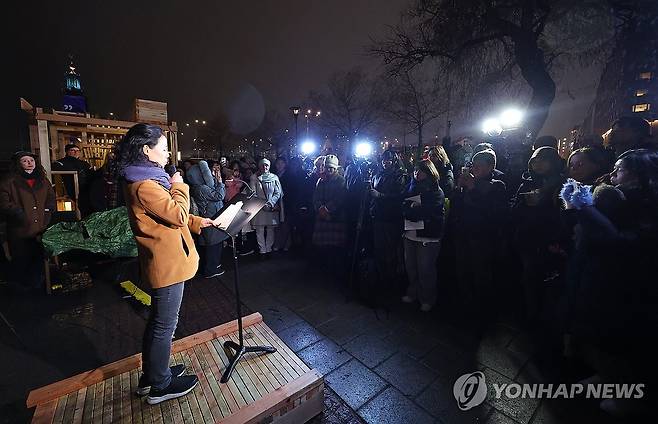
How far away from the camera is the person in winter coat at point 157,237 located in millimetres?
2033

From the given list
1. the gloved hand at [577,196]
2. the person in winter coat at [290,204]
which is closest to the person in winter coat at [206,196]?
the person in winter coat at [290,204]

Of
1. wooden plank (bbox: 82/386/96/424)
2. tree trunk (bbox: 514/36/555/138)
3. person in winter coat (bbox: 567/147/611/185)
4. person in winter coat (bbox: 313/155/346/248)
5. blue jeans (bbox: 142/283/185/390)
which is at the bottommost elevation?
wooden plank (bbox: 82/386/96/424)

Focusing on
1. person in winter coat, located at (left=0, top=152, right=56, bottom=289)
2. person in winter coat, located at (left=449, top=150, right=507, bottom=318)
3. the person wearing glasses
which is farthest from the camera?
the person wearing glasses

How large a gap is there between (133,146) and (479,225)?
3.66m

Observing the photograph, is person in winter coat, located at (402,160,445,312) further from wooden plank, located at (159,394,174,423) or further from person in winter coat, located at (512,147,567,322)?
wooden plank, located at (159,394,174,423)

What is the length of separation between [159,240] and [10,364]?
9.33ft

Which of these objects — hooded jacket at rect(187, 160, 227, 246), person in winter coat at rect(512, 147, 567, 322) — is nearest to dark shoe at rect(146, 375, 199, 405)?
hooded jacket at rect(187, 160, 227, 246)

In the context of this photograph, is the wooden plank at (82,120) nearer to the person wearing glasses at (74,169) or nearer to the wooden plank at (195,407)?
the person wearing glasses at (74,169)

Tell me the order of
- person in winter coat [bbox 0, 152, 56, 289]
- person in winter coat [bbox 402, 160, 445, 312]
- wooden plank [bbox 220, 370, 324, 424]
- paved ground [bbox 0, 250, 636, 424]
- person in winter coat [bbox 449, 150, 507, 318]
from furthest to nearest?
person in winter coat [bbox 0, 152, 56, 289] < person in winter coat [bbox 402, 160, 445, 312] < person in winter coat [bbox 449, 150, 507, 318] < paved ground [bbox 0, 250, 636, 424] < wooden plank [bbox 220, 370, 324, 424]

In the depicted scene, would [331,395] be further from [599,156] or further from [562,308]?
[599,156]

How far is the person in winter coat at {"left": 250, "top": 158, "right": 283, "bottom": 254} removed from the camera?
626cm

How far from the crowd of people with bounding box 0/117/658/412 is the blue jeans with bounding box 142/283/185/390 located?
0.63 feet

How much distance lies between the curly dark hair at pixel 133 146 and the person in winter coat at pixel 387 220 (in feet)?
10.5

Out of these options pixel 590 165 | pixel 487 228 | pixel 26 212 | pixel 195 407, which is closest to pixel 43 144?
pixel 26 212
